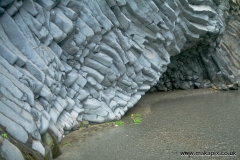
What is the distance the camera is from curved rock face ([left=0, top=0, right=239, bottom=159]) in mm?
7340

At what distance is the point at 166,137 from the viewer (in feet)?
30.8

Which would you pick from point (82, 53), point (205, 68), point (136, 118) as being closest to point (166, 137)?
point (136, 118)

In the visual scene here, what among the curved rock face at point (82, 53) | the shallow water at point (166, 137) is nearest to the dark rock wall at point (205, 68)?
the curved rock face at point (82, 53)

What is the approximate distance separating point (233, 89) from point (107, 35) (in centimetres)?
1457

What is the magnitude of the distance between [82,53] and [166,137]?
15.7 ft

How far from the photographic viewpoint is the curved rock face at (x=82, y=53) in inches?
289

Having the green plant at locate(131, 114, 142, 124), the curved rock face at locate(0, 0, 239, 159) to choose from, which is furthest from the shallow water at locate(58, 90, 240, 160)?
the curved rock face at locate(0, 0, 239, 159)

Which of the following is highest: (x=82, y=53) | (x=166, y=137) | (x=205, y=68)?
(x=82, y=53)

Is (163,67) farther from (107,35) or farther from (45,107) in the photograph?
(45,107)

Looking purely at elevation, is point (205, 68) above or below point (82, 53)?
below

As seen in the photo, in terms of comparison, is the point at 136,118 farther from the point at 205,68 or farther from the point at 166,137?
the point at 205,68

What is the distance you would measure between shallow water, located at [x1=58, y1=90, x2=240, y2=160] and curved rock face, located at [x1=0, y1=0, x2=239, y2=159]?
1.07 metres

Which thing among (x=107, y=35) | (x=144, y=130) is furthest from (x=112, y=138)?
(x=107, y=35)

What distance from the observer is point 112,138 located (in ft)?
31.3
